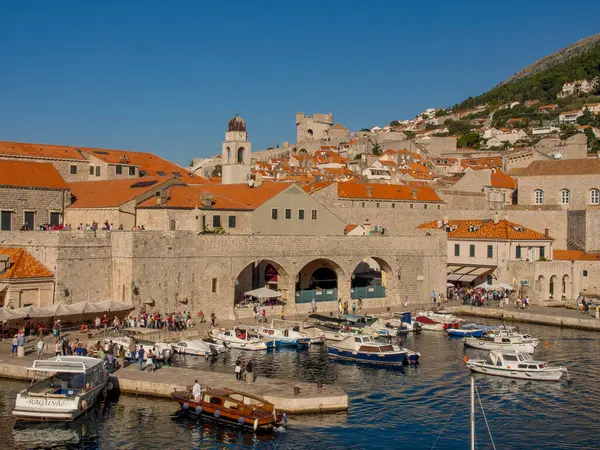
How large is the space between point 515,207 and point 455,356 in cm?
3145

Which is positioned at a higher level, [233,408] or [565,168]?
[565,168]

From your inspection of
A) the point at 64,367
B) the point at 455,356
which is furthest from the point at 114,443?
the point at 455,356

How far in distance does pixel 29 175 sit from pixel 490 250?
30.1 m

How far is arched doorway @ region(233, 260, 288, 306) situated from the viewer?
39.2m

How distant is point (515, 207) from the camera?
6069 cm

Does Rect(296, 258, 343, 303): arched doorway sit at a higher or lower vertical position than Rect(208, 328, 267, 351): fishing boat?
higher

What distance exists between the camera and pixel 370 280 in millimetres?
47656

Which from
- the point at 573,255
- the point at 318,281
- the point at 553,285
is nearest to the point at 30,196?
the point at 318,281

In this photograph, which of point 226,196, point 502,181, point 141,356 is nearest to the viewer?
point 141,356

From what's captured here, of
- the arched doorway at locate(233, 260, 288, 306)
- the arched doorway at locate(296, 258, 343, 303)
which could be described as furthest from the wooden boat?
the arched doorway at locate(296, 258, 343, 303)

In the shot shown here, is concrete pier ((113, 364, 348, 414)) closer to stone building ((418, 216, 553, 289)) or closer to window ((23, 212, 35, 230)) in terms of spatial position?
window ((23, 212, 35, 230))

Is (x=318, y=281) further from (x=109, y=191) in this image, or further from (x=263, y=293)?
(x=109, y=191)

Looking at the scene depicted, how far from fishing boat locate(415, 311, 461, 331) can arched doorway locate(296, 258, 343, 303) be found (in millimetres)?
5522

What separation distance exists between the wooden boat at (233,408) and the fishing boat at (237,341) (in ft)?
30.9
